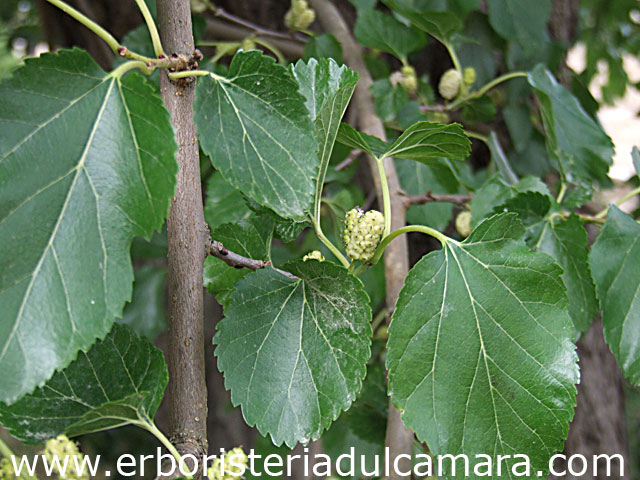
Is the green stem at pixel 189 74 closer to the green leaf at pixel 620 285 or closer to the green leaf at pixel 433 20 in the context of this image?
the green leaf at pixel 620 285

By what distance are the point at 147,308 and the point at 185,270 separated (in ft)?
1.73

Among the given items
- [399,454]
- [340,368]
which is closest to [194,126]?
[340,368]

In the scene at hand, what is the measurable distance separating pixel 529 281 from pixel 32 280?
0.26 meters

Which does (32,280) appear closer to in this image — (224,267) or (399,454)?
(224,267)

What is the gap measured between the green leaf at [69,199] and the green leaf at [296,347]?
0.09 m

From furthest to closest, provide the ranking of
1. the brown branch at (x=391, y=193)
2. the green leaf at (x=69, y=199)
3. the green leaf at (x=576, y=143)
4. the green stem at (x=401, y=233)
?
the green leaf at (x=576, y=143) → the brown branch at (x=391, y=193) → the green stem at (x=401, y=233) → the green leaf at (x=69, y=199)

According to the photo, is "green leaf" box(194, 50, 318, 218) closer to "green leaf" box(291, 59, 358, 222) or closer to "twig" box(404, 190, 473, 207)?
"green leaf" box(291, 59, 358, 222)

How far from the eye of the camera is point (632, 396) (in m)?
1.91

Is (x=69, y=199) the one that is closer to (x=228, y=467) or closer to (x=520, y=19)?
(x=228, y=467)

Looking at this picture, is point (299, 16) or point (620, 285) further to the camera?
point (299, 16)

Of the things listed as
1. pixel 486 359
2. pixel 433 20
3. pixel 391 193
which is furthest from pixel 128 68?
pixel 433 20

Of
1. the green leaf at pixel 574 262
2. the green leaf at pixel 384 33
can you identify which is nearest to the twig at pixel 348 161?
the green leaf at pixel 384 33

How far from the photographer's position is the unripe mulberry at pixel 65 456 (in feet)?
0.86

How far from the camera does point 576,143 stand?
2.06 ft
